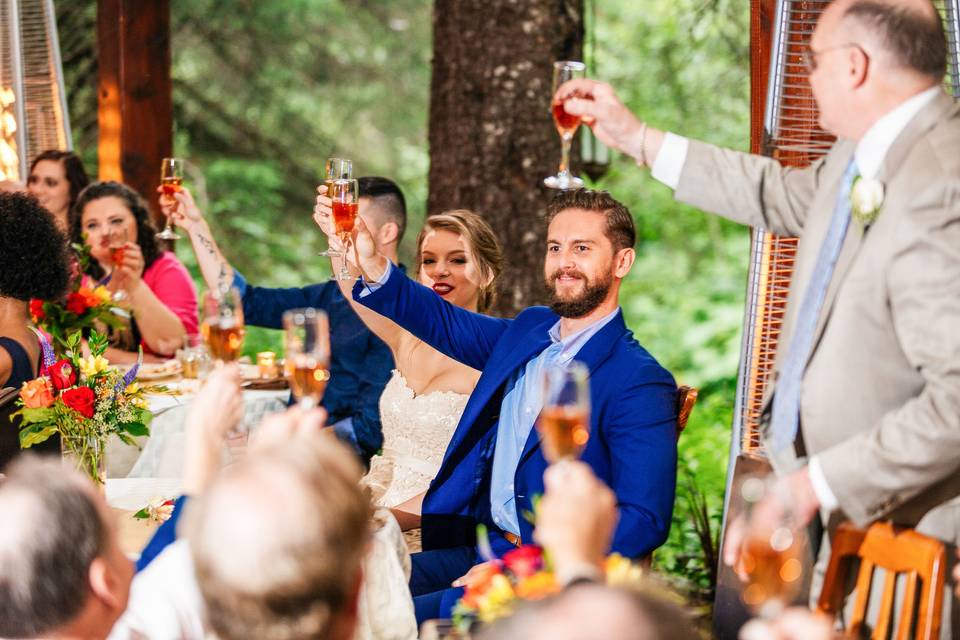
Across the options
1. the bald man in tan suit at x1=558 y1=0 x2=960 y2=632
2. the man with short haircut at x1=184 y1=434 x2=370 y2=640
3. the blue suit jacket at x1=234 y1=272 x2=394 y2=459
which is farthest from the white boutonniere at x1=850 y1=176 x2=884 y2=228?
the blue suit jacket at x1=234 y1=272 x2=394 y2=459

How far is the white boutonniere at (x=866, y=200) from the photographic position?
82.8 inches

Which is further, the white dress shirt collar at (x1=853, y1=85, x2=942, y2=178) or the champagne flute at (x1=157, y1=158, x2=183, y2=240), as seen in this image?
the champagne flute at (x1=157, y1=158, x2=183, y2=240)

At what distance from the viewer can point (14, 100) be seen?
5266 millimetres

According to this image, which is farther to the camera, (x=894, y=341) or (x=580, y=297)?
(x=580, y=297)

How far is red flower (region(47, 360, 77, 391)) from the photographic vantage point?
2.96m

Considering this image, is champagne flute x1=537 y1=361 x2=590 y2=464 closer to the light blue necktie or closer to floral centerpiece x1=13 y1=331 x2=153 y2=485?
the light blue necktie

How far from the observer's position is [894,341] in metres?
2.11

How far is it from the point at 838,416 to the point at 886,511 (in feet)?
0.63

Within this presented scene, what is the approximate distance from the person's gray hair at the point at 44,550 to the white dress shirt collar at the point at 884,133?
4.91ft

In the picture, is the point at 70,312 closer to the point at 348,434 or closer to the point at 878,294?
the point at 348,434

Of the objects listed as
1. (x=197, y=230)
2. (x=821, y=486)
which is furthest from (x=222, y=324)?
(x=197, y=230)

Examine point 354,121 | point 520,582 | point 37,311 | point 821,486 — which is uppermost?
point 354,121

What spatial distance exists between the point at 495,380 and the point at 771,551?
Result: 1.55 metres

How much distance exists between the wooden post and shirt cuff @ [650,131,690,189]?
471 cm
